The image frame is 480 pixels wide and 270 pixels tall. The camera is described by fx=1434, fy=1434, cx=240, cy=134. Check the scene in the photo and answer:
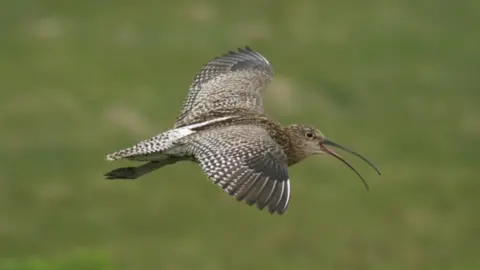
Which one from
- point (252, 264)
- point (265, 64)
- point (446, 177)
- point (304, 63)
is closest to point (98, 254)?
point (265, 64)

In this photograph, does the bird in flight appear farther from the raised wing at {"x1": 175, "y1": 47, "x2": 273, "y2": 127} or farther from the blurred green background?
the blurred green background

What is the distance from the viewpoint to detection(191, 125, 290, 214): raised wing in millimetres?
12898

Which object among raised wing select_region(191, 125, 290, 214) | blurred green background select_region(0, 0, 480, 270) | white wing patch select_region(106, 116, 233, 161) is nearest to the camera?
raised wing select_region(191, 125, 290, 214)

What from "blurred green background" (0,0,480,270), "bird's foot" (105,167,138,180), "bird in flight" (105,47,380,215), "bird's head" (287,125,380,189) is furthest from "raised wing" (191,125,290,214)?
"blurred green background" (0,0,480,270)

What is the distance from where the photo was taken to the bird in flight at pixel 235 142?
13.1 metres

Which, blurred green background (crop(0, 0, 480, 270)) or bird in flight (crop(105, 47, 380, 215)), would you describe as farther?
blurred green background (crop(0, 0, 480, 270))

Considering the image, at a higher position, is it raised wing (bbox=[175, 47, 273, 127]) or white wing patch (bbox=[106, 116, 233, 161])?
raised wing (bbox=[175, 47, 273, 127])

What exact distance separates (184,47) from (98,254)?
69.6 feet

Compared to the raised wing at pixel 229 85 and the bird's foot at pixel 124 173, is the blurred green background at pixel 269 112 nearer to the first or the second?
the raised wing at pixel 229 85

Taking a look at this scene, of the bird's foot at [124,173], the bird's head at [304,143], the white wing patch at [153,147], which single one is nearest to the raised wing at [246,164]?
the white wing patch at [153,147]

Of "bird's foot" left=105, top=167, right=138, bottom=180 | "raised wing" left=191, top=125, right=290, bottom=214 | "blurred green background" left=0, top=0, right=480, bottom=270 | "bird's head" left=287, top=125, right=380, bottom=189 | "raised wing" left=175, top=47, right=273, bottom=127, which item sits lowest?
"raised wing" left=191, top=125, right=290, bottom=214

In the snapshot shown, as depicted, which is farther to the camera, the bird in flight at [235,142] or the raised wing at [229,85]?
the raised wing at [229,85]

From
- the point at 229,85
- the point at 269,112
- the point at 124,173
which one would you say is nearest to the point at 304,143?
the point at 229,85

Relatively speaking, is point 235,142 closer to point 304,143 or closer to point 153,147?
point 153,147
